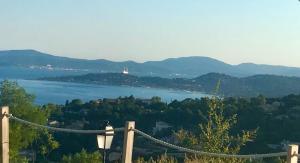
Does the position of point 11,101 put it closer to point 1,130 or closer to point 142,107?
point 142,107

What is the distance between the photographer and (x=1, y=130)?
4.84 metres

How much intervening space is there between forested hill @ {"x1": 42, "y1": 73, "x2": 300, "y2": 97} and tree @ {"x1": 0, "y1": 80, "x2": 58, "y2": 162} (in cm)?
598

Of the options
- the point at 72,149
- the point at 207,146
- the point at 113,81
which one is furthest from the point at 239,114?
the point at 113,81

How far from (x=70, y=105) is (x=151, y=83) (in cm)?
7322

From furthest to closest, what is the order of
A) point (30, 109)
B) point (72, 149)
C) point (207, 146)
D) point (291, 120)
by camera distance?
point (72, 149)
point (291, 120)
point (30, 109)
point (207, 146)

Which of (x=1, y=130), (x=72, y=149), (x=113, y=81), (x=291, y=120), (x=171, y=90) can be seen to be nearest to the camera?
(x=1, y=130)

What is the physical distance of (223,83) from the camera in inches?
2359

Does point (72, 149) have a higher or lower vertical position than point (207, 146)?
lower

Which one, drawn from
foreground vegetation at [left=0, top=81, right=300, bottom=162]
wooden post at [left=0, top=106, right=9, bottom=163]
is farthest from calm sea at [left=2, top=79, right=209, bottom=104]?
wooden post at [left=0, top=106, right=9, bottom=163]

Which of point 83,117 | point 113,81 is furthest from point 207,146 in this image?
point 113,81

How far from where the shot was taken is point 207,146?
6082 millimetres

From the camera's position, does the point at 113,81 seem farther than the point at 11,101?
Yes

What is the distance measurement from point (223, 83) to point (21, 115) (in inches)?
1484

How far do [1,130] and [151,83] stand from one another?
11430 centimetres
